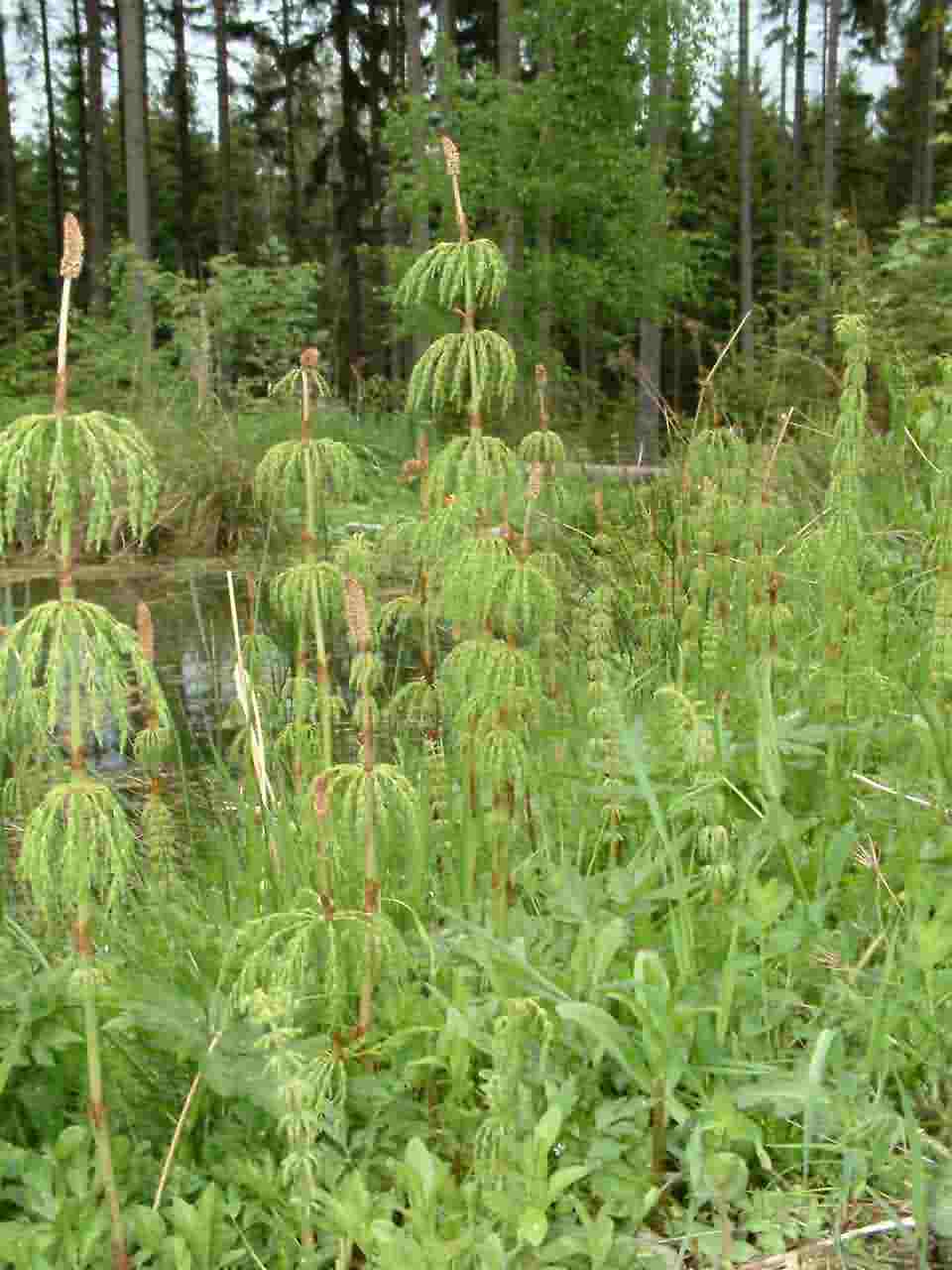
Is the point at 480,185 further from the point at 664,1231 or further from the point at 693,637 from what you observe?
the point at 664,1231

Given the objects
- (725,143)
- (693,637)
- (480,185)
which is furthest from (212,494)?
(725,143)

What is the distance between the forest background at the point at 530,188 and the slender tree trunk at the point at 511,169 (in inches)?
1.4

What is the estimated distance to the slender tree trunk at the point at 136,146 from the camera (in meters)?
14.6

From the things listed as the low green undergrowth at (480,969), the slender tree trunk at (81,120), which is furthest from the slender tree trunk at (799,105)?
the low green undergrowth at (480,969)

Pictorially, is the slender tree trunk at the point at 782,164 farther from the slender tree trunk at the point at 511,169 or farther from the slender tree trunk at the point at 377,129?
the slender tree trunk at the point at 511,169

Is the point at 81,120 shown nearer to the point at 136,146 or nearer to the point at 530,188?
the point at 136,146

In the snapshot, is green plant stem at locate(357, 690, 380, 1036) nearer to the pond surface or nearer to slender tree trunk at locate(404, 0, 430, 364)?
the pond surface

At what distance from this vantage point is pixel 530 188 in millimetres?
14156

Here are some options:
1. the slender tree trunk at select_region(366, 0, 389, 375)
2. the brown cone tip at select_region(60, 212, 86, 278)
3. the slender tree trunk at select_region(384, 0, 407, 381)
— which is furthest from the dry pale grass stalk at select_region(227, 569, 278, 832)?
the slender tree trunk at select_region(384, 0, 407, 381)

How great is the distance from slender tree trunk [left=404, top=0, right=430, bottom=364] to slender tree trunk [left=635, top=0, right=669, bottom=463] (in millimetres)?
2886

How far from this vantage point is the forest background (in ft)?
46.1

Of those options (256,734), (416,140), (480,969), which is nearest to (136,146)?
(416,140)

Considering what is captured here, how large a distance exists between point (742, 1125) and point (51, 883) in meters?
0.82

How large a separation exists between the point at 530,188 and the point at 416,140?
6.71 feet
